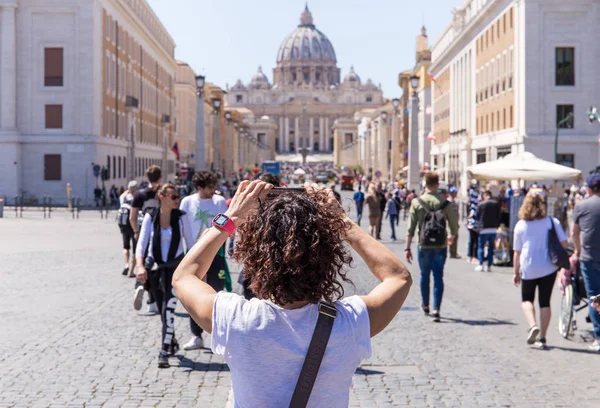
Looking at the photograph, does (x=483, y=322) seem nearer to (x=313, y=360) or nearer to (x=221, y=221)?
(x=221, y=221)

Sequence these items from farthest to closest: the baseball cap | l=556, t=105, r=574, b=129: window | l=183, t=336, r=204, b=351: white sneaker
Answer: l=556, t=105, r=574, b=129: window, the baseball cap, l=183, t=336, r=204, b=351: white sneaker

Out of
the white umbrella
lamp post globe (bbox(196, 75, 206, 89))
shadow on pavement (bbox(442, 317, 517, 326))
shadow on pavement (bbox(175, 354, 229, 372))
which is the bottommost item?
shadow on pavement (bbox(175, 354, 229, 372))

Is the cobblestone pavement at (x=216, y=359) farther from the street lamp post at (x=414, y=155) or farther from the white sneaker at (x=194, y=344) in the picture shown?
the street lamp post at (x=414, y=155)

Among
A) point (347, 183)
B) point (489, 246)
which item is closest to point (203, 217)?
point (489, 246)

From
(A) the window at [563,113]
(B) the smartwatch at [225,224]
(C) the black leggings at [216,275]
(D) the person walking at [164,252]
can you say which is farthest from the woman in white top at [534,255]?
(A) the window at [563,113]

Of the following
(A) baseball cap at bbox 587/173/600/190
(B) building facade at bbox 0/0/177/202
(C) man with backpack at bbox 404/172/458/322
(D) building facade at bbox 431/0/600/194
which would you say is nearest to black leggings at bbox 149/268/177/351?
(C) man with backpack at bbox 404/172/458/322

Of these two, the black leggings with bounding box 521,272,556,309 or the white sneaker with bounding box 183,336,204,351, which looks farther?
the black leggings with bounding box 521,272,556,309

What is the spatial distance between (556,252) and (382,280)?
22.2 feet

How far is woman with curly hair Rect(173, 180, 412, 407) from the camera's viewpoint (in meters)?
2.92

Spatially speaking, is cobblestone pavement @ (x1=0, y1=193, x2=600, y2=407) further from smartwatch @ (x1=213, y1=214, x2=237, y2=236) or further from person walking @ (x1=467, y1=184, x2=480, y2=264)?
person walking @ (x1=467, y1=184, x2=480, y2=264)

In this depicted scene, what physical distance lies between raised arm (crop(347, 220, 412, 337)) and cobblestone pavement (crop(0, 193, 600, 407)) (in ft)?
12.8

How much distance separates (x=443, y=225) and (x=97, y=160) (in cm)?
3662

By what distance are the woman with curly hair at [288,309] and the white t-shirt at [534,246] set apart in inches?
269

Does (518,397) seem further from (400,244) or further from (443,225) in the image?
(400,244)
